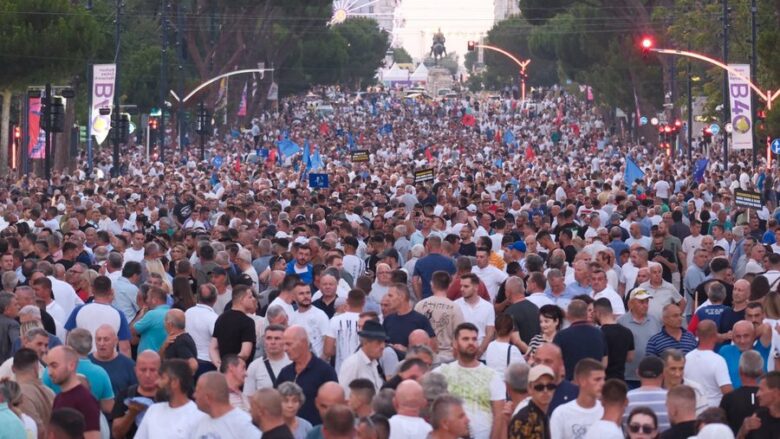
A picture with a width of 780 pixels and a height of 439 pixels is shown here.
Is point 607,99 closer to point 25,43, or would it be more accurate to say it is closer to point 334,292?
point 25,43

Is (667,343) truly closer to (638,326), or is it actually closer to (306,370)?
(638,326)

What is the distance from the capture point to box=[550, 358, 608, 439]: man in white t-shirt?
9.88 meters

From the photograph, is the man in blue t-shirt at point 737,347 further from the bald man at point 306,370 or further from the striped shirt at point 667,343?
the bald man at point 306,370

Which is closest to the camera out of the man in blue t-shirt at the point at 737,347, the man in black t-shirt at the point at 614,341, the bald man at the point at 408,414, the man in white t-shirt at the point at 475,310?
the bald man at the point at 408,414

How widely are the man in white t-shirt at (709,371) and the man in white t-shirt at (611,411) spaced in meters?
2.24

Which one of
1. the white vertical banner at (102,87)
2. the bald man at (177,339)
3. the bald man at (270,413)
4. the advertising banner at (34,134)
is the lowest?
the advertising banner at (34,134)

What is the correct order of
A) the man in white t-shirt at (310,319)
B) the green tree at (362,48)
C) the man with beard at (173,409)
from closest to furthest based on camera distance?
1. the man with beard at (173,409)
2. the man in white t-shirt at (310,319)
3. the green tree at (362,48)

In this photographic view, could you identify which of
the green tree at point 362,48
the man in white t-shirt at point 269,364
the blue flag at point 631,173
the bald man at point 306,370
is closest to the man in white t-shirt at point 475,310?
the man in white t-shirt at point 269,364

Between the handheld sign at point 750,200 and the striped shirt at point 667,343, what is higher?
the striped shirt at point 667,343

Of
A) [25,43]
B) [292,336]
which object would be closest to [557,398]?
[292,336]

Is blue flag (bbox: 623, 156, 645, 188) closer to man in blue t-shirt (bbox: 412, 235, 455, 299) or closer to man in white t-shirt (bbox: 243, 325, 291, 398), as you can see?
man in blue t-shirt (bbox: 412, 235, 455, 299)

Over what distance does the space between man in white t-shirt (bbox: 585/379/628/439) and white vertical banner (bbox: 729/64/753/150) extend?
3061 centimetres

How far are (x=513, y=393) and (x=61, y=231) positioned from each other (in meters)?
13.5

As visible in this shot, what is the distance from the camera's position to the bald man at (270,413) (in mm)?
9117
